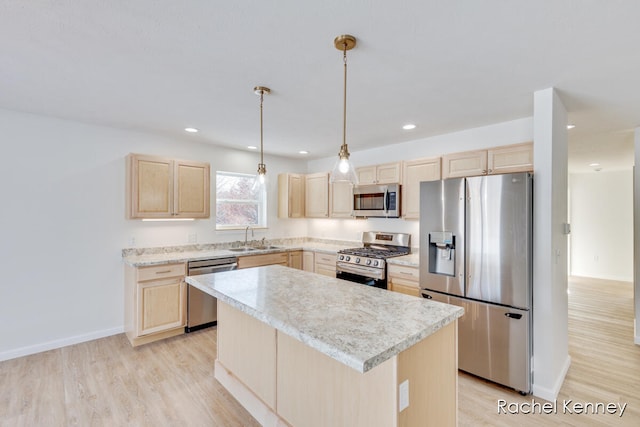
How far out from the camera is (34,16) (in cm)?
157

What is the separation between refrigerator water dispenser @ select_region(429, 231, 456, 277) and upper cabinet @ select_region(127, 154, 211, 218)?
114 inches

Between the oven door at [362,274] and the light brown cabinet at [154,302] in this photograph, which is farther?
the oven door at [362,274]

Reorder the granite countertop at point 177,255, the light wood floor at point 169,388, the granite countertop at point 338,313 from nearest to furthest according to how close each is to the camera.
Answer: the granite countertop at point 338,313, the light wood floor at point 169,388, the granite countertop at point 177,255

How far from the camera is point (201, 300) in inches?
147

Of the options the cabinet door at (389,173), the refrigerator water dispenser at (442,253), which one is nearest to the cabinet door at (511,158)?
the refrigerator water dispenser at (442,253)

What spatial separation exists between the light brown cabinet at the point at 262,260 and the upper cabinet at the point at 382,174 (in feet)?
5.35

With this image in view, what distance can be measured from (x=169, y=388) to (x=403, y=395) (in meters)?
2.14

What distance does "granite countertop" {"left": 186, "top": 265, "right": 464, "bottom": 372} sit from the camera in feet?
4.00

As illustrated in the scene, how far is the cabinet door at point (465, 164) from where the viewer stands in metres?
3.15

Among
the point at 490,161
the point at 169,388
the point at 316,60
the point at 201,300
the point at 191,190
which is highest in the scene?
the point at 316,60

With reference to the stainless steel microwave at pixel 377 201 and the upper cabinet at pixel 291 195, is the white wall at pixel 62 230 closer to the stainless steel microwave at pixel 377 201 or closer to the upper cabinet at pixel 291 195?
the upper cabinet at pixel 291 195

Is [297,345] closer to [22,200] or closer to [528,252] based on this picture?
[528,252]

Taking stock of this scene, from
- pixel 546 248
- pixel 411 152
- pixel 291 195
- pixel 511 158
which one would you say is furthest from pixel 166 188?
pixel 546 248

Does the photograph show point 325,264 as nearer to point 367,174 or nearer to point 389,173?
point 367,174
